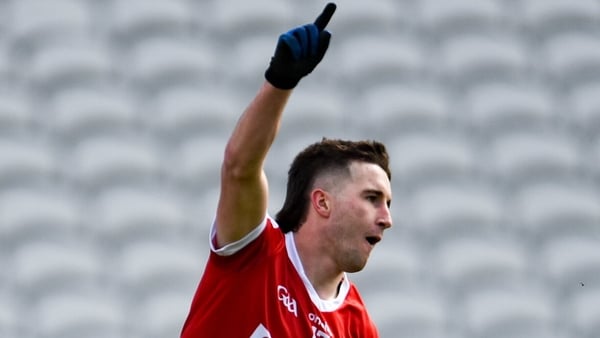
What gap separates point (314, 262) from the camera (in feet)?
9.37

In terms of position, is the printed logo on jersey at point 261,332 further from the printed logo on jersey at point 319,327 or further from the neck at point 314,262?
the neck at point 314,262

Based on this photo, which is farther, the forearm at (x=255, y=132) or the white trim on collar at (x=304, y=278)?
the white trim on collar at (x=304, y=278)

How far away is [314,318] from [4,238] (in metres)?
3.18

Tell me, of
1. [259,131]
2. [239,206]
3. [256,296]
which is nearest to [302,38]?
[259,131]

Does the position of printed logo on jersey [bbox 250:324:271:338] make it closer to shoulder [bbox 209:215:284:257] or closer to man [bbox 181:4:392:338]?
man [bbox 181:4:392:338]

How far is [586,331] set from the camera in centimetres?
547

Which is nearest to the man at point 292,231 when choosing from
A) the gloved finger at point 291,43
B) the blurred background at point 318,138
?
the gloved finger at point 291,43

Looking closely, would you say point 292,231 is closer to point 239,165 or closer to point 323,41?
point 239,165

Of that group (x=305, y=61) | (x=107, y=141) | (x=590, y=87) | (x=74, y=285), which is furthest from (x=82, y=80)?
(x=305, y=61)

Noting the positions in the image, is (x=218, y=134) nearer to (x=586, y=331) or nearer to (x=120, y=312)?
(x=120, y=312)

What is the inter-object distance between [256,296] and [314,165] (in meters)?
0.45

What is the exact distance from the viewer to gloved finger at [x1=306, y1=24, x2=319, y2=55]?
2258mm

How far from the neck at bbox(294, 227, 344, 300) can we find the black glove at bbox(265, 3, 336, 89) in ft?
2.17

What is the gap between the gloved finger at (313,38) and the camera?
7.41 ft
